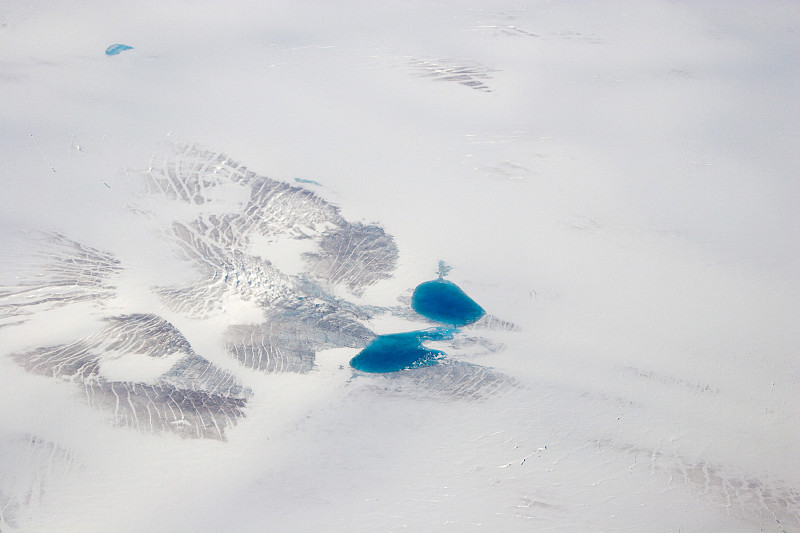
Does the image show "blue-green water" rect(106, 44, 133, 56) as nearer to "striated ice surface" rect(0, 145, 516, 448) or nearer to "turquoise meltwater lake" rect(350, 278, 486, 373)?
"striated ice surface" rect(0, 145, 516, 448)

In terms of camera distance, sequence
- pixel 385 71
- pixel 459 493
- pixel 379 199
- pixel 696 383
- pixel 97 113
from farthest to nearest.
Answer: pixel 385 71 → pixel 97 113 → pixel 379 199 → pixel 696 383 → pixel 459 493

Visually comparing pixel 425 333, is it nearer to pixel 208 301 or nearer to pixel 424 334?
pixel 424 334

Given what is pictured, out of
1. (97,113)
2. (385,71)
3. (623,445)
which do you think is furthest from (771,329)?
(97,113)

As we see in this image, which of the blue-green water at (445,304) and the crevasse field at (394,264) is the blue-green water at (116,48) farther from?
the blue-green water at (445,304)

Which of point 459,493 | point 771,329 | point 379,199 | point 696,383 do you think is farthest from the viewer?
point 379,199

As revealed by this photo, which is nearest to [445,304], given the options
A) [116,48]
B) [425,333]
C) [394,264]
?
[425,333]

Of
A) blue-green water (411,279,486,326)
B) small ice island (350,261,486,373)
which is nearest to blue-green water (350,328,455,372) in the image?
small ice island (350,261,486,373)

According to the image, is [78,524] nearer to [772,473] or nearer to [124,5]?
[772,473]

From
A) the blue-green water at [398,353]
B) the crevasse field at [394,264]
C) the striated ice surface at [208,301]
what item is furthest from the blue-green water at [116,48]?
the blue-green water at [398,353]

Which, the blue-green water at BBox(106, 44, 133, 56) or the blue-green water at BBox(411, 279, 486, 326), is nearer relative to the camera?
the blue-green water at BBox(411, 279, 486, 326)
